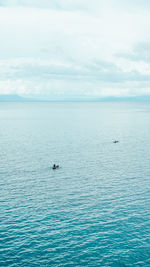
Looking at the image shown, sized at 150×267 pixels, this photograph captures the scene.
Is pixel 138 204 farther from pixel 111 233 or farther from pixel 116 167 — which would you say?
pixel 116 167

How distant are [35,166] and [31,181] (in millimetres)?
15828

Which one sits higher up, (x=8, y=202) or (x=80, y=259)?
(x=8, y=202)

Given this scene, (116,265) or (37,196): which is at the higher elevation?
(37,196)

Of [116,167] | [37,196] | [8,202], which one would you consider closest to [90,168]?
[116,167]

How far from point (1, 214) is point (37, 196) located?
1223 centimetres

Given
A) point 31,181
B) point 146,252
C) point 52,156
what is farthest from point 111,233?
point 52,156

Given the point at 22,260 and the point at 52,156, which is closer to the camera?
the point at 22,260

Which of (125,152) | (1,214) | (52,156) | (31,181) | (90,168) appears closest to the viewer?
(1,214)

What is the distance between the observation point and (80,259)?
45.8 meters

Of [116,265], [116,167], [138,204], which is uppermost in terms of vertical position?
[116,167]

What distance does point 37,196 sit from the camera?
7000 centimetres

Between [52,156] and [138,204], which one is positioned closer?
[138,204]

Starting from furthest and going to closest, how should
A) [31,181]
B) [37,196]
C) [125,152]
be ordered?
[125,152]
[31,181]
[37,196]

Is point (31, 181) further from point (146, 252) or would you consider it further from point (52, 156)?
point (146, 252)
